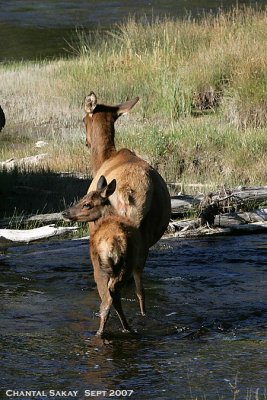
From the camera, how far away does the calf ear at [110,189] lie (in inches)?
321

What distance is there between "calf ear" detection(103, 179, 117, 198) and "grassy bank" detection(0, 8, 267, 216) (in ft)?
19.2

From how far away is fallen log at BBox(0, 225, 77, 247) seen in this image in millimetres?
12023

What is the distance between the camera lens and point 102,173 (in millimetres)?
9312

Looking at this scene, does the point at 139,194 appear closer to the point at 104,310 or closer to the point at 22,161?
the point at 104,310

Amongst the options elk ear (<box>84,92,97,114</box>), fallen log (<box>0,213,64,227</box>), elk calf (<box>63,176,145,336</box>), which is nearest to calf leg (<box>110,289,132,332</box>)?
elk calf (<box>63,176,145,336</box>)

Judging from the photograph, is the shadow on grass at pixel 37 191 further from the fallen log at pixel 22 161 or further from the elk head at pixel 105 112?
the elk head at pixel 105 112

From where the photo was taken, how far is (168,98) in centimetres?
1900

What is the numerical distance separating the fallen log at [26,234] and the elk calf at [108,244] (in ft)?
12.1

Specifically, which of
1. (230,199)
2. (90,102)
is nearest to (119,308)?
(90,102)

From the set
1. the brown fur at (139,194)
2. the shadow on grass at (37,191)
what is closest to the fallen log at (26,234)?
the shadow on grass at (37,191)

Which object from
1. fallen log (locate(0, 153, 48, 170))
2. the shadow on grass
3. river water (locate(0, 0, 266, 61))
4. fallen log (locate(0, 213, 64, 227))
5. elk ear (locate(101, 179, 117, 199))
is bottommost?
river water (locate(0, 0, 266, 61))

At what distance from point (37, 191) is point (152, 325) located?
5.41 metres

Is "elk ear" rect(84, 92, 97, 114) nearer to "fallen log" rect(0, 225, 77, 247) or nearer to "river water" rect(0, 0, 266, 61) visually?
"fallen log" rect(0, 225, 77, 247)

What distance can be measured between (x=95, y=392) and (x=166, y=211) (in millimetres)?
2256
